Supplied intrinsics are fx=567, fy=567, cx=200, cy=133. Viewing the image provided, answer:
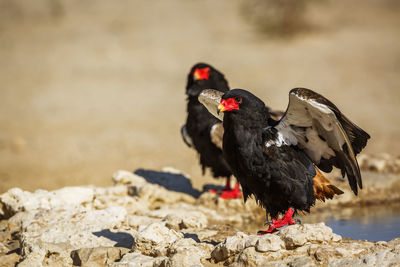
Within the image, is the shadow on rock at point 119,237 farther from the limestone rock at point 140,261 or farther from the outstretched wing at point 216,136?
the outstretched wing at point 216,136

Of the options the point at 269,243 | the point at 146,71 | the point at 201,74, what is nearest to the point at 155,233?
the point at 269,243

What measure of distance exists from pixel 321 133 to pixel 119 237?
2.58 meters

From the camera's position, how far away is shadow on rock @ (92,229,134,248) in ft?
20.5

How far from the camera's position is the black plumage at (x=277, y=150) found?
5496mm

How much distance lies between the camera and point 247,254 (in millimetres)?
4957

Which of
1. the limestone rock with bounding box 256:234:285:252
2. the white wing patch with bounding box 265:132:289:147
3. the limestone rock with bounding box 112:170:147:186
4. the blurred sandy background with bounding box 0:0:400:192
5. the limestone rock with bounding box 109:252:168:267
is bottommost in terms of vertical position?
the limestone rock with bounding box 109:252:168:267

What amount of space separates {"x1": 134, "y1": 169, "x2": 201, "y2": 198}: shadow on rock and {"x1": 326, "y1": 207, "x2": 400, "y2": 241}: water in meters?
2.55

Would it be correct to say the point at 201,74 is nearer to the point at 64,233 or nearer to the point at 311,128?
the point at 64,233

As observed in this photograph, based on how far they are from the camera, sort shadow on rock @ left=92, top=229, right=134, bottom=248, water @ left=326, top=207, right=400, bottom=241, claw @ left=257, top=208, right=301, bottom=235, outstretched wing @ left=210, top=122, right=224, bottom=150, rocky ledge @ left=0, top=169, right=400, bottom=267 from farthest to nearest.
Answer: outstretched wing @ left=210, top=122, right=224, bottom=150 < water @ left=326, top=207, right=400, bottom=241 < shadow on rock @ left=92, top=229, right=134, bottom=248 < claw @ left=257, top=208, right=301, bottom=235 < rocky ledge @ left=0, top=169, right=400, bottom=267

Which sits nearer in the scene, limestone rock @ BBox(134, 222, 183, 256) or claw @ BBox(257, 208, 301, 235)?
limestone rock @ BBox(134, 222, 183, 256)

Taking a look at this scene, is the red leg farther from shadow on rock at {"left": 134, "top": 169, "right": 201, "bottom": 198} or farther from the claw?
shadow on rock at {"left": 134, "top": 169, "right": 201, "bottom": 198}

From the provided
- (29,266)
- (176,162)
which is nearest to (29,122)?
(176,162)

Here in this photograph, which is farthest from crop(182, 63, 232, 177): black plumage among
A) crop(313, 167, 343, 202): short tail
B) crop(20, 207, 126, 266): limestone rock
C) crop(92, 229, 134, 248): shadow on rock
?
crop(313, 167, 343, 202): short tail

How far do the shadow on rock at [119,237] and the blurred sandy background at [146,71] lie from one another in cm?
395
